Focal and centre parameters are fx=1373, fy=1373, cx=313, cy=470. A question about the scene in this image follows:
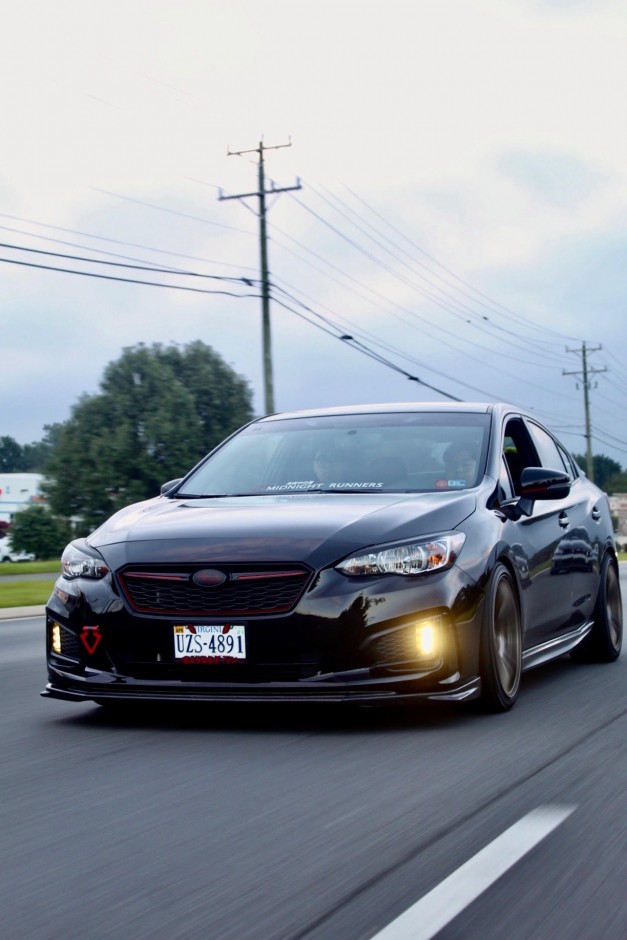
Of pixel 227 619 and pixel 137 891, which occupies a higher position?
pixel 227 619

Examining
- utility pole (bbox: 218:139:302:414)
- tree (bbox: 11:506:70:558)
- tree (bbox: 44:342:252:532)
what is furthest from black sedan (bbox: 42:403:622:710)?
tree (bbox: 11:506:70:558)

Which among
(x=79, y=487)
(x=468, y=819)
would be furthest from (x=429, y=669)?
(x=79, y=487)

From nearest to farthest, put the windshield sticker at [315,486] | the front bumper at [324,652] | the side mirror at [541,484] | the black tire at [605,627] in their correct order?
the front bumper at [324,652]
the windshield sticker at [315,486]
the side mirror at [541,484]
the black tire at [605,627]

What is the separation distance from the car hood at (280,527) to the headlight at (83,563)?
4 cm

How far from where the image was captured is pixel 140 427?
7862cm

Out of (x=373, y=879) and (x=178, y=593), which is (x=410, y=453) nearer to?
(x=178, y=593)

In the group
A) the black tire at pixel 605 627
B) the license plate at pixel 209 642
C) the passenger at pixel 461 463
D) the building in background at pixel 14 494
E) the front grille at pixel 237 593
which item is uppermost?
the building in background at pixel 14 494

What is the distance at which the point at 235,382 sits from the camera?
270 feet

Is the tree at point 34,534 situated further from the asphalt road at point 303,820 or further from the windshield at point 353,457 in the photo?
the asphalt road at point 303,820

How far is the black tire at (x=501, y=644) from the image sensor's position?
6.32 m

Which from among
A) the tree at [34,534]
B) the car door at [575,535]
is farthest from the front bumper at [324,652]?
the tree at [34,534]

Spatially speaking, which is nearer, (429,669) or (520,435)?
(429,669)

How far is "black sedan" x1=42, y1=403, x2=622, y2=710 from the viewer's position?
5.89 meters

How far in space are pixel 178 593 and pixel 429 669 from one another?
1.14 metres
